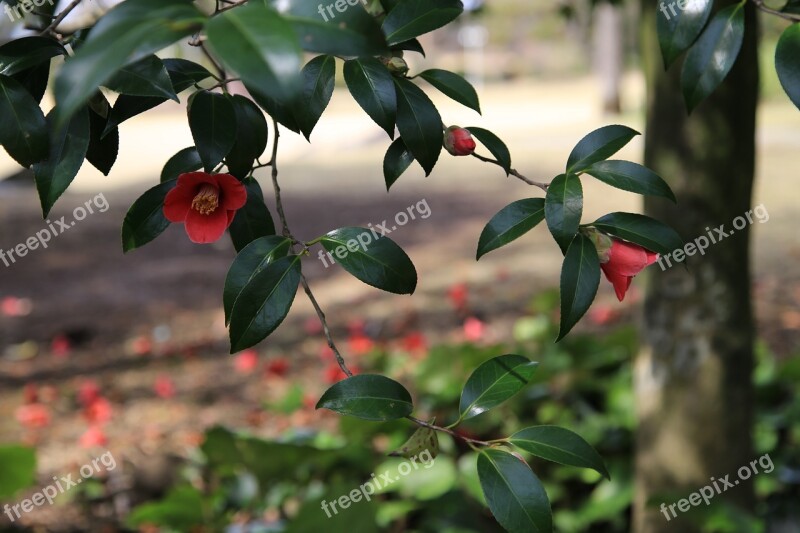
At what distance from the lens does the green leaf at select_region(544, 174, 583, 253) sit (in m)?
0.57

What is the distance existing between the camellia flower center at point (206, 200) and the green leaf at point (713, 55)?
390mm

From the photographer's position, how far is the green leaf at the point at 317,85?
24.0 inches

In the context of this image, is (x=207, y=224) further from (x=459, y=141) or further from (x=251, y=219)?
(x=459, y=141)

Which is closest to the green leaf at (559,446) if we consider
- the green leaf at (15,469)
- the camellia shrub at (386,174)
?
the camellia shrub at (386,174)

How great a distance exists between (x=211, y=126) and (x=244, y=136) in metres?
0.05

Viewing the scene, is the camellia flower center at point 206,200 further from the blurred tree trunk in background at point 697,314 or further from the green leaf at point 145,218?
the blurred tree trunk in background at point 697,314

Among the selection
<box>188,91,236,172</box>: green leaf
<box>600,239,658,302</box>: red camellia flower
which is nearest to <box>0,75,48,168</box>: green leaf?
<box>188,91,236,172</box>: green leaf

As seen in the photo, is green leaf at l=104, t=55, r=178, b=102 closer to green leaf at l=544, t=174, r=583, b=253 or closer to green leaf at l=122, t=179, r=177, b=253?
green leaf at l=122, t=179, r=177, b=253

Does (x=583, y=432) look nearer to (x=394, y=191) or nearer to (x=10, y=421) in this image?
(x=10, y=421)

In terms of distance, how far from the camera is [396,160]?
687mm

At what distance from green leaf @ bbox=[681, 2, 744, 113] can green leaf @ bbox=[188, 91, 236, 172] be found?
0.37 metres

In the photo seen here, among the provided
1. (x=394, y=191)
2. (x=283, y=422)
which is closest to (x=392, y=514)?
(x=283, y=422)

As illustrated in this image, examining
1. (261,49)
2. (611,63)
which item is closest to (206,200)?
(261,49)

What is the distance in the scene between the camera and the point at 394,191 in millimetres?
7363
